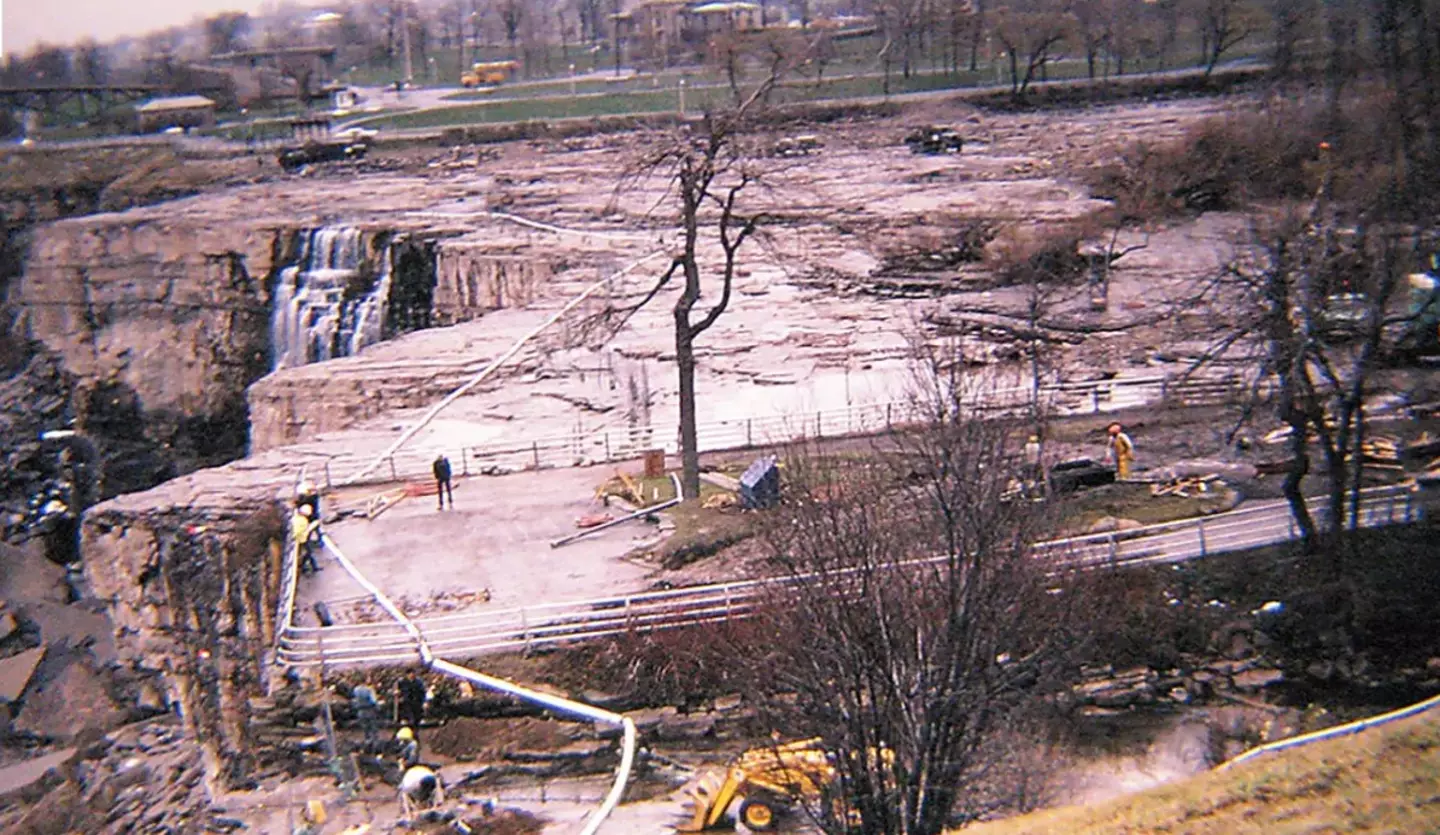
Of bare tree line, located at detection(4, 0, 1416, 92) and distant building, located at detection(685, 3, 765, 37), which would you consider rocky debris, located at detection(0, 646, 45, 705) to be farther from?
distant building, located at detection(685, 3, 765, 37)

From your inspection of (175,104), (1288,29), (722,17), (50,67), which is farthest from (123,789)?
(722,17)

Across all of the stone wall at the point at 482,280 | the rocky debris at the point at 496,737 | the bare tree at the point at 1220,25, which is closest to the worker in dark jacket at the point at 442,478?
the rocky debris at the point at 496,737

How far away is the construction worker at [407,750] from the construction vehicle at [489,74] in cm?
6069

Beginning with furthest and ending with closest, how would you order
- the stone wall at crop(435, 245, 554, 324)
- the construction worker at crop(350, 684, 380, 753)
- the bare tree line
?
the bare tree line < the stone wall at crop(435, 245, 554, 324) < the construction worker at crop(350, 684, 380, 753)

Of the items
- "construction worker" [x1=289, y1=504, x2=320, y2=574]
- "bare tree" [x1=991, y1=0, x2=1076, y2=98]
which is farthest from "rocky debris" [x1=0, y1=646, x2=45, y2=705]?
"bare tree" [x1=991, y1=0, x2=1076, y2=98]

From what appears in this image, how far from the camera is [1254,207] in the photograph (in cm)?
2100

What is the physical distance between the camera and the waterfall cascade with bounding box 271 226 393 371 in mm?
33344

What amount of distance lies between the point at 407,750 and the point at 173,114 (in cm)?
5647

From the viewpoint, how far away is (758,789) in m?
10.6

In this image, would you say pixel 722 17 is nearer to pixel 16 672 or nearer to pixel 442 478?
pixel 16 672

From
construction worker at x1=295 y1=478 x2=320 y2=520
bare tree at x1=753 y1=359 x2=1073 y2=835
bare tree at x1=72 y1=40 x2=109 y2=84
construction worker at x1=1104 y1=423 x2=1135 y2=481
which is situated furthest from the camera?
bare tree at x1=72 y1=40 x2=109 y2=84

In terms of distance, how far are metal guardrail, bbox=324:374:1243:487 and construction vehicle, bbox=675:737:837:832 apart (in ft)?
25.6

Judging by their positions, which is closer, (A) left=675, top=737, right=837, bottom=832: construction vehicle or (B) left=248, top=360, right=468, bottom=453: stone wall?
(A) left=675, top=737, right=837, bottom=832: construction vehicle

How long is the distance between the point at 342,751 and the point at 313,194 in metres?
35.4
